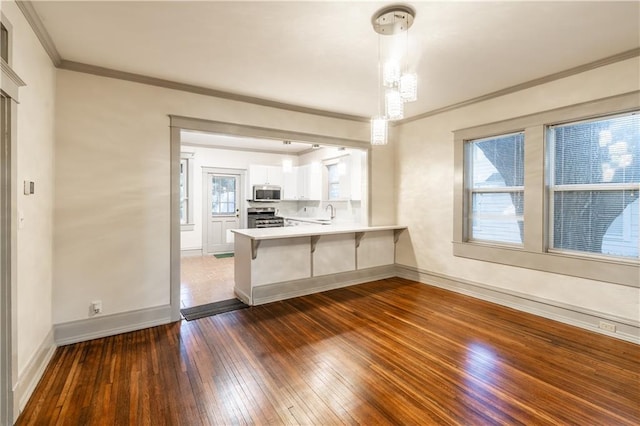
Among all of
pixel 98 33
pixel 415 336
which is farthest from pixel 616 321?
pixel 98 33

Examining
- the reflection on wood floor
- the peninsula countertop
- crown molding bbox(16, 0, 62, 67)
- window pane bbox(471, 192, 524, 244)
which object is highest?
crown molding bbox(16, 0, 62, 67)

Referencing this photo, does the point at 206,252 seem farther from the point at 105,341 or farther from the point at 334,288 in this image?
the point at 105,341

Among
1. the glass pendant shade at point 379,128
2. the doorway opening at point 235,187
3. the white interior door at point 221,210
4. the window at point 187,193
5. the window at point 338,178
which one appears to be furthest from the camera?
the white interior door at point 221,210

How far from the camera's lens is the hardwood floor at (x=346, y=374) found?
1902 millimetres

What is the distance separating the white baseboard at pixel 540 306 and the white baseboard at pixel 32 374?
4572 millimetres

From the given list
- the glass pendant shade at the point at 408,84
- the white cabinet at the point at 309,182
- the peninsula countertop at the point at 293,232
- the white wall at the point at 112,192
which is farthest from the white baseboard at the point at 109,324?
the white cabinet at the point at 309,182

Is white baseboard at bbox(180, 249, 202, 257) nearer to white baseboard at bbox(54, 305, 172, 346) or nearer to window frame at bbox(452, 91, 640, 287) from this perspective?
white baseboard at bbox(54, 305, 172, 346)

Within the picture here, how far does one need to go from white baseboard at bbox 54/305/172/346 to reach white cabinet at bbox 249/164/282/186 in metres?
4.68

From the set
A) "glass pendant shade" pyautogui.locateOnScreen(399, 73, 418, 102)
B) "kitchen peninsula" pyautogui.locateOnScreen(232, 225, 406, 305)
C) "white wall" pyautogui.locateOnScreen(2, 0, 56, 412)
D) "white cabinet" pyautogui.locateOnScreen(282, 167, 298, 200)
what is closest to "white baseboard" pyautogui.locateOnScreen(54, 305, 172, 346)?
"white wall" pyautogui.locateOnScreen(2, 0, 56, 412)

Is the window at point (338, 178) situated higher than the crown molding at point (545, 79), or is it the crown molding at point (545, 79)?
the crown molding at point (545, 79)

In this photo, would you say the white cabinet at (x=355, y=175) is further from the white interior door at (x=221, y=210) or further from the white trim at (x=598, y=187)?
the white interior door at (x=221, y=210)

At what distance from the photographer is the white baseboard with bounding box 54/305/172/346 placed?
2842 millimetres

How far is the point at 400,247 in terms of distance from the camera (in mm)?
5211

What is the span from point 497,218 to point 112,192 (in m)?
4.57
